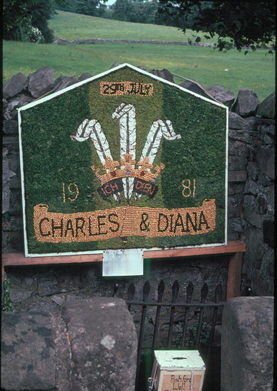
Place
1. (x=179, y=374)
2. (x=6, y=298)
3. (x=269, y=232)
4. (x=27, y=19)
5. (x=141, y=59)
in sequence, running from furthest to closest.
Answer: (x=141, y=59), (x=27, y=19), (x=269, y=232), (x=6, y=298), (x=179, y=374)

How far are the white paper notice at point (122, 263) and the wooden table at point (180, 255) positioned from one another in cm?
8

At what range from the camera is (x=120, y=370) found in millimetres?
2252

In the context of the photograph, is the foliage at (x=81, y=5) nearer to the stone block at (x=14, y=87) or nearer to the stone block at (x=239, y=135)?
the stone block at (x=14, y=87)

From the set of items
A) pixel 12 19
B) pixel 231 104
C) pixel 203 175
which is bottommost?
pixel 203 175

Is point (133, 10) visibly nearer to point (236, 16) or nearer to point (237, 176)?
point (236, 16)

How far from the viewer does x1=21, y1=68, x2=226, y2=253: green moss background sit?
5562mm

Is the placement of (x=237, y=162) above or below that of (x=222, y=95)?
below

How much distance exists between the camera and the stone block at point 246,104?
616cm

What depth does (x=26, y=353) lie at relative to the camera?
6.75 feet

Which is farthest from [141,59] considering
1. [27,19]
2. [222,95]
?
[222,95]

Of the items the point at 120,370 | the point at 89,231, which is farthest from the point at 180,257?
the point at 120,370

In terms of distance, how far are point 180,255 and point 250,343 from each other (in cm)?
372

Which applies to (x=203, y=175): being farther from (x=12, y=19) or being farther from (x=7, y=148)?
(x=12, y=19)

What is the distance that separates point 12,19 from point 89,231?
7.69 ft
